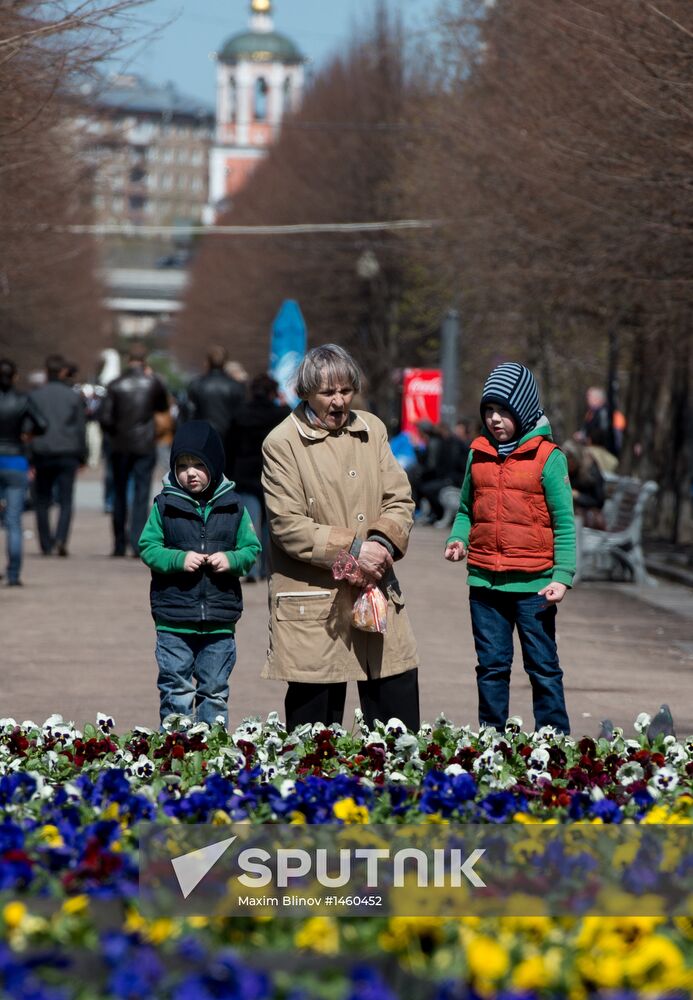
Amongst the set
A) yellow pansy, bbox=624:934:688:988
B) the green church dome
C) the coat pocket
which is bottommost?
the coat pocket

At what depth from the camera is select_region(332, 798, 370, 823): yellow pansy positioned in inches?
203

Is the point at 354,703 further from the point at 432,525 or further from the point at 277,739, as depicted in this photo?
the point at 432,525

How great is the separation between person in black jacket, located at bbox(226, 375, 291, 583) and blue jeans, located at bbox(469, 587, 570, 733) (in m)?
8.29

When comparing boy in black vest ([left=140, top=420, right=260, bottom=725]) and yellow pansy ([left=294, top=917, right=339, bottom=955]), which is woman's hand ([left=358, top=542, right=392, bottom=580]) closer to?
boy in black vest ([left=140, top=420, right=260, bottom=725])

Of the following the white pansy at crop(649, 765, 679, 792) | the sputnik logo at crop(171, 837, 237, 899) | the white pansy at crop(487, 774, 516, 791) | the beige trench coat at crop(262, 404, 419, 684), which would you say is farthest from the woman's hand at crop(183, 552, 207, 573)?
the sputnik logo at crop(171, 837, 237, 899)

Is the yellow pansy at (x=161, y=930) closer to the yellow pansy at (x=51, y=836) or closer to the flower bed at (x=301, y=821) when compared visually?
the flower bed at (x=301, y=821)

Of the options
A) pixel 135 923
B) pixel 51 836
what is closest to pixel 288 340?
pixel 51 836

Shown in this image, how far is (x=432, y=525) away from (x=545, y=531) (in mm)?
21143

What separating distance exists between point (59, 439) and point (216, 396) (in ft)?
8.62

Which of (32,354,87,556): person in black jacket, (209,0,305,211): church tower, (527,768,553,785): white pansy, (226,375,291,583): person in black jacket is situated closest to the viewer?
(527,768,553,785): white pansy

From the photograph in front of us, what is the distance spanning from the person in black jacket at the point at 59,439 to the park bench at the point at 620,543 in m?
4.81

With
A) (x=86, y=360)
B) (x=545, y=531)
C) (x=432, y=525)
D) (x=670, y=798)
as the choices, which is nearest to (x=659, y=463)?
(x=432, y=525)

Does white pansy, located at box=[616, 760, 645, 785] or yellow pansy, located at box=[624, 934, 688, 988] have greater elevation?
yellow pansy, located at box=[624, 934, 688, 988]

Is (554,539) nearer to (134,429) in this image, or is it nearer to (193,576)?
(193,576)
